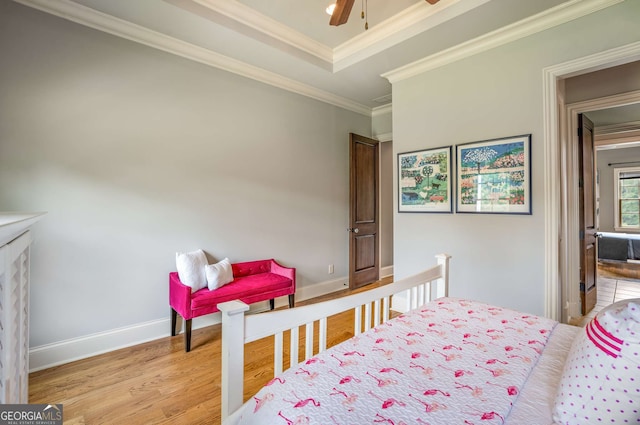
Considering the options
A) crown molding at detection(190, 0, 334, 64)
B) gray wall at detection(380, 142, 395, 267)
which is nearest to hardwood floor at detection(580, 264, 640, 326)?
gray wall at detection(380, 142, 395, 267)

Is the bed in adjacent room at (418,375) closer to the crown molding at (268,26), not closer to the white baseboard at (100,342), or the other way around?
the white baseboard at (100,342)

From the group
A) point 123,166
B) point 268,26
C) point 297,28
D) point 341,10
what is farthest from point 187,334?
point 297,28

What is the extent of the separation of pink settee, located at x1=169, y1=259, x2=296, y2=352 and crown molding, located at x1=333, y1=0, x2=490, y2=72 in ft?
7.84

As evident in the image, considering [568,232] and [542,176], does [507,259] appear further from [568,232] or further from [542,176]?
[568,232]

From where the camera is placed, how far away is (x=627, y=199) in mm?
6891

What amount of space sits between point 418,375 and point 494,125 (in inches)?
94.6

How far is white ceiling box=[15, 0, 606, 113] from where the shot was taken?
220 cm

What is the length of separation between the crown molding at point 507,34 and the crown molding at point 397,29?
455mm

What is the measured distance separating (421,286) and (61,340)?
8.97 ft

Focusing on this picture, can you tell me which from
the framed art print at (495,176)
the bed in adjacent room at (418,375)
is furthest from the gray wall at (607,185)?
the bed in adjacent room at (418,375)

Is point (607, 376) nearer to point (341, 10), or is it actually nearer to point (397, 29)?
point (341, 10)

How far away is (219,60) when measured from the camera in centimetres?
292

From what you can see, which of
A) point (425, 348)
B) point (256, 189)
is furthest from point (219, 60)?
point (425, 348)

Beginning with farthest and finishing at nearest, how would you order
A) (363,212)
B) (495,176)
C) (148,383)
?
(363,212) → (495,176) → (148,383)
